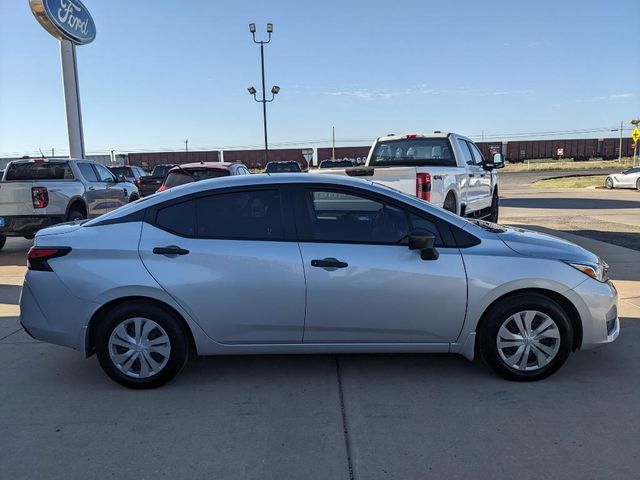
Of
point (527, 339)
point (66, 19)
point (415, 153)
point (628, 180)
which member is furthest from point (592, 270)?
point (628, 180)

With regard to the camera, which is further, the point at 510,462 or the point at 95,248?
the point at 95,248

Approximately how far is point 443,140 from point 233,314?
21.9 ft

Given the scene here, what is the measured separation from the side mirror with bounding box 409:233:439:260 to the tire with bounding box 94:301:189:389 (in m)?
1.83

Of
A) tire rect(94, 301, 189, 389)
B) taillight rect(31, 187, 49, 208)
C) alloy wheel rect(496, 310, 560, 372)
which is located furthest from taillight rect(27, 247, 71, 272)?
taillight rect(31, 187, 49, 208)

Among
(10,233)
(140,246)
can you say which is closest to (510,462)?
(140,246)

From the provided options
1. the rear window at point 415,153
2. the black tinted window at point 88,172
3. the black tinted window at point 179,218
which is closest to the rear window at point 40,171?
the black tinted window at point 88,172

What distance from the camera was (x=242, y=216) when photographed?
411 cm

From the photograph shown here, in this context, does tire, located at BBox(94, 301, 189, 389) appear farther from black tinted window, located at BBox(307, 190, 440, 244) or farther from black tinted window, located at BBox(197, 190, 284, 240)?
black tinted window, located at BBox(307, 190, 440, 244)

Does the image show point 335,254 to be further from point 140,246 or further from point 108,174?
point 108,174

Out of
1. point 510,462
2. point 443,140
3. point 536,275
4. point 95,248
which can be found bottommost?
point 510,462

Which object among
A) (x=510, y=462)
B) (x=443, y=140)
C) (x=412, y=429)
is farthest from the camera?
(x=443, y=140)

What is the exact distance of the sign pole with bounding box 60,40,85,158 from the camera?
695 inches

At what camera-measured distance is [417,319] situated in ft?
13.1

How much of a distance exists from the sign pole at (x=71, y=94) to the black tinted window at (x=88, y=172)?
699 centimetres
